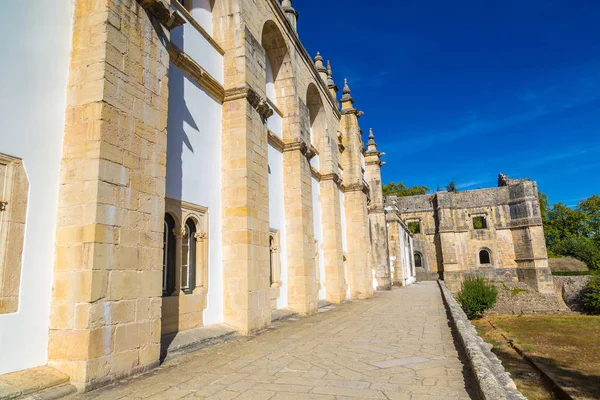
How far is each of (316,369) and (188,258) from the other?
324 centimetres

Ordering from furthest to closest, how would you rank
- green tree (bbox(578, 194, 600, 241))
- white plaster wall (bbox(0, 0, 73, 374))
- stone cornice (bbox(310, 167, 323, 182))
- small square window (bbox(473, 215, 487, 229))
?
green tree (bbox(578, 194, 600, 241)) < small square window (bbox(473, 215, 487, 229)) < stone cornice (bbox(310, 167, 323, 182)) < white plaster wall (bbox(0, 0, 73, 374))

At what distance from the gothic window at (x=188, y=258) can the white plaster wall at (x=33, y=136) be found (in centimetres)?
274

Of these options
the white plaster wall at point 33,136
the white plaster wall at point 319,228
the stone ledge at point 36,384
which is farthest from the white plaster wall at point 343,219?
the stone ledge at point 36,384

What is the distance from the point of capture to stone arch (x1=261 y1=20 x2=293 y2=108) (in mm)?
11716

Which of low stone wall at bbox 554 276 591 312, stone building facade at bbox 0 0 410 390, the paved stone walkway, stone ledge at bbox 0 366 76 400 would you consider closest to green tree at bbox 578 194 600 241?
low stone wall at bbox 554 276 591 312

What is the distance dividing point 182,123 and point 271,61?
231 inches

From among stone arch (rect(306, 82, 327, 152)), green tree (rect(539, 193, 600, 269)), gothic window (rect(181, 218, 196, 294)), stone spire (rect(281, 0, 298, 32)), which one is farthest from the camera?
green tree (rect(539, 193, 600, 269))

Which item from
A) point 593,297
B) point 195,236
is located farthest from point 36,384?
point 593,297

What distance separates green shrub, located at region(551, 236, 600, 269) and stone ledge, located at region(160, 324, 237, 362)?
4566 cm

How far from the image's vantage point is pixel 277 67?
12117 millimetres

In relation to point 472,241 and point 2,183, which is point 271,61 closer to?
point 2,183

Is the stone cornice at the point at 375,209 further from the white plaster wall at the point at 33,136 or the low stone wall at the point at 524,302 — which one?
the white plaster wall at the point at 33,136

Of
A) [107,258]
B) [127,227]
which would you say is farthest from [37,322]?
[127,227]

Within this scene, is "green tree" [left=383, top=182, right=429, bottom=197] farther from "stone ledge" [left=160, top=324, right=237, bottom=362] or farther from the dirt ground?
"stone ledge" [left=160, top=324, right=237, bottom=362]
